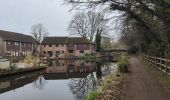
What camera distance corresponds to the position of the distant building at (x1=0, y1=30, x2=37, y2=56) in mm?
72725

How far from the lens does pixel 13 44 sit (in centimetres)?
7719

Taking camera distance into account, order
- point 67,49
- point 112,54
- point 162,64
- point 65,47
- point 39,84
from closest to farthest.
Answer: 1. point 162,64
2. point 39,84
3. point 112,54
4. point 65,47
5. point 67,49

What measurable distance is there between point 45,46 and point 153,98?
9047 cm

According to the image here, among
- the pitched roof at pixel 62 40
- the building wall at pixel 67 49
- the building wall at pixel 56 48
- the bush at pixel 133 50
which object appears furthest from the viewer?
the pitched roof at pixel 62 40

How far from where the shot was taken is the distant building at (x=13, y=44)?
72.7m

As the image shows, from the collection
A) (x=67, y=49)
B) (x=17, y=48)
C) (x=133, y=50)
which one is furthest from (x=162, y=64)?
(x=67, y=49)

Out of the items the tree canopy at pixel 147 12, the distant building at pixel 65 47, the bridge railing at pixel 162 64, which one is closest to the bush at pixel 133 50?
the distant building at pixel 65 47

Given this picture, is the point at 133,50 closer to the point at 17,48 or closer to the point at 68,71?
the point at 17,48

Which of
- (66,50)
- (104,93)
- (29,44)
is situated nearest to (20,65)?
(104,93)

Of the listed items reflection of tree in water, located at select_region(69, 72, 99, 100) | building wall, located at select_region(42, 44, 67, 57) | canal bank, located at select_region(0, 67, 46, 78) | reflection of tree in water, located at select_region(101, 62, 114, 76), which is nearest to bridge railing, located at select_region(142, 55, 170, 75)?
reflection of tree in water, located at select_region(69, 72, 99, 100)

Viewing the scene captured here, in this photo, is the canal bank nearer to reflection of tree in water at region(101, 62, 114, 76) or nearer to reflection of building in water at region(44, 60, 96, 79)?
reflection of building in water at region(44, 60, 96, 79)

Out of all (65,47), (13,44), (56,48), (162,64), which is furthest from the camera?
(56,48)

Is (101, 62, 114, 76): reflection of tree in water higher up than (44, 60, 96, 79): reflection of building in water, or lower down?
higher up

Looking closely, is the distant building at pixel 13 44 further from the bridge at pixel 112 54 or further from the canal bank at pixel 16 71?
the canal bank at pixel 16 71
